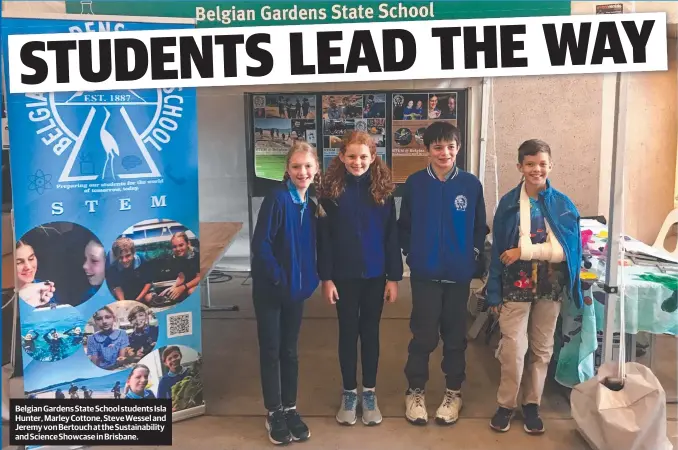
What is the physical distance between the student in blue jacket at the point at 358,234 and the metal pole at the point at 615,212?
85 centimetres

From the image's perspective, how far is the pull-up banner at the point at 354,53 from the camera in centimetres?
224

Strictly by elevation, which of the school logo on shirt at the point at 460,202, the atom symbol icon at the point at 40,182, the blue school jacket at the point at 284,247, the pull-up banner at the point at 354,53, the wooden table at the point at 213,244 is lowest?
the wooden table at the point at 213,244

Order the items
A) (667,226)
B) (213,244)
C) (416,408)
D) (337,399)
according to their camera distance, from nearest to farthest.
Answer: (416,408), (337,399), (213,244), (667,226)

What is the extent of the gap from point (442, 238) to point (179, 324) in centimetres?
119

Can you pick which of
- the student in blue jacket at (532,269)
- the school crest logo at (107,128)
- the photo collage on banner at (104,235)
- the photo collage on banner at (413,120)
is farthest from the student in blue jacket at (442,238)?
the photo collage on banner at (413,120)

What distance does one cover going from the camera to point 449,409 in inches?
103

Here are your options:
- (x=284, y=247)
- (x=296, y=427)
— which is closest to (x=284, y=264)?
(x=284, y=247)

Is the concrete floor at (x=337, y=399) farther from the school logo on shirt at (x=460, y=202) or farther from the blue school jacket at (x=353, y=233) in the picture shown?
the school logo on shirt at (x=460, y=202)

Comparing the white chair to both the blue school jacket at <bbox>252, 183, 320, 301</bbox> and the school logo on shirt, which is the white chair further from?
the blue school jacket at <bbox>252, 183, 320, 301</bbox>

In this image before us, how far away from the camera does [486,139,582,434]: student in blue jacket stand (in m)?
2.35

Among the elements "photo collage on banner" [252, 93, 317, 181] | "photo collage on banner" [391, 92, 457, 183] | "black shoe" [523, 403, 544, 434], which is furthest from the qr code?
"photo collage on banner" [391, 92, 457, 183]

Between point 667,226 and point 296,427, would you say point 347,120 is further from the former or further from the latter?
point 296,427

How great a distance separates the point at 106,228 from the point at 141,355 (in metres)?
0.57

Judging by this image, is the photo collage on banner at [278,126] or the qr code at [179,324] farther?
the photo collage on banner at [278,126]
